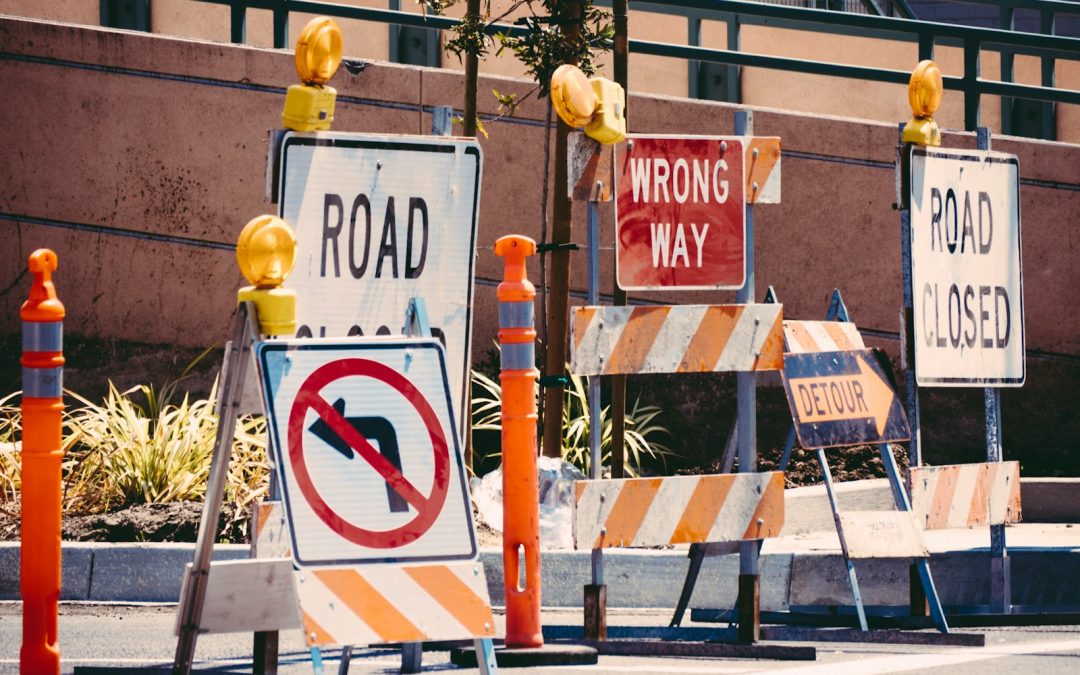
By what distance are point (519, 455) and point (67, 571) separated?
3314 mm

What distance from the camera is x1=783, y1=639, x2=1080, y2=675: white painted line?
23.4ft

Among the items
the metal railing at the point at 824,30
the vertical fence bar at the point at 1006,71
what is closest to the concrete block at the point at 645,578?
the metal railing at the point at 824,30

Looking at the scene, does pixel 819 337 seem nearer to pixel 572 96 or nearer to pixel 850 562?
pixel 850 562

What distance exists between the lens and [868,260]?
13.6 metres

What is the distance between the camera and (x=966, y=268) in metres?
8.95

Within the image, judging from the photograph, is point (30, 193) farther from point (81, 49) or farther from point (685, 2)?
point (685, 2)

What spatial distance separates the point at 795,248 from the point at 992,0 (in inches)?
178

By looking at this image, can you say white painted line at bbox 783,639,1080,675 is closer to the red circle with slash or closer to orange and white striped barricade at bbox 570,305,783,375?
orange and white striped barricade at bbox 570,305,783,375

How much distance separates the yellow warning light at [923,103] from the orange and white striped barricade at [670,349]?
1394 millimetres

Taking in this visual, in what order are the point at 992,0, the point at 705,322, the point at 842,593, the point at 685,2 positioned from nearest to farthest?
1. the point at 705,322
2. the point at 842,593
3. the point at 685,2
4. the point at 992,0

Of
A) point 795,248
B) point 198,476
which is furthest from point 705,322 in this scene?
point 795,248

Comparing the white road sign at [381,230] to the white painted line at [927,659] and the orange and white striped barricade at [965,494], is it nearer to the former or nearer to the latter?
the white painted line at [927,659]

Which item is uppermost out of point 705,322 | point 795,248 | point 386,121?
point 386,121

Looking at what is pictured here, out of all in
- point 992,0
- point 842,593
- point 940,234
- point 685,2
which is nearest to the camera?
point 940,234
